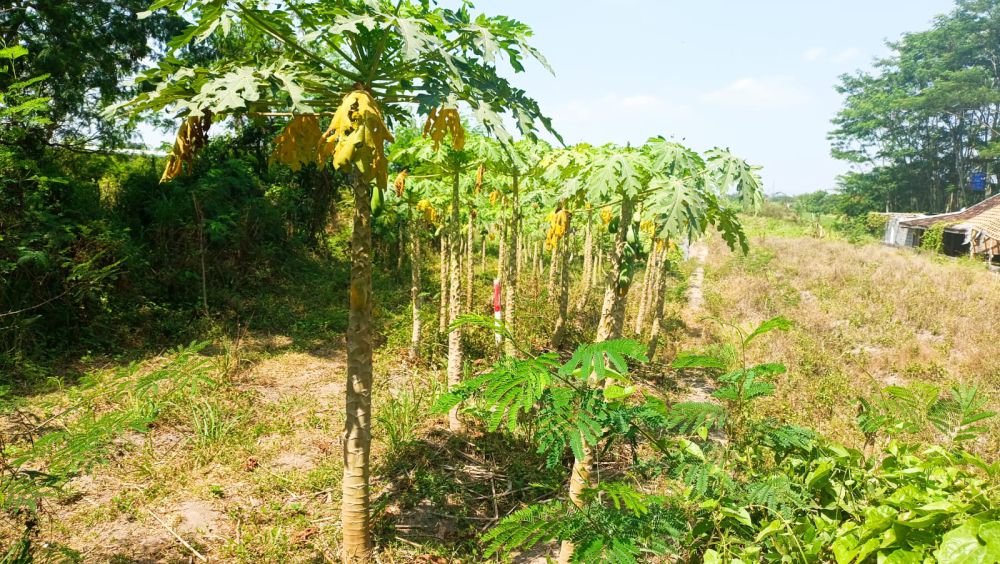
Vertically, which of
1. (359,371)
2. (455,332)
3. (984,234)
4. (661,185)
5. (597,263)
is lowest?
(455,332)

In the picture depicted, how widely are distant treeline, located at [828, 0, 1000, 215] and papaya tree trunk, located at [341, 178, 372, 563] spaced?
50.4 m

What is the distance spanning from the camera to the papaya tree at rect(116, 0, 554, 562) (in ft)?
8.61

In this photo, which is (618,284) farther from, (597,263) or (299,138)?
(597,263)

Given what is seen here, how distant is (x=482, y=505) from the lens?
16.4 ft

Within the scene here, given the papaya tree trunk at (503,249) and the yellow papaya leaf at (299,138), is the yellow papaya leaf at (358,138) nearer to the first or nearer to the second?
the yellow papaya leaf at (299,138)

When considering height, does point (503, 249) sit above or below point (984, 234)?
below

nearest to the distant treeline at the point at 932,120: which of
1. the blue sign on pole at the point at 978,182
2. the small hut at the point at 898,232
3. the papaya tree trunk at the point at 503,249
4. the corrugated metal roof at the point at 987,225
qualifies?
the blue sign on pole at the point at 978,182

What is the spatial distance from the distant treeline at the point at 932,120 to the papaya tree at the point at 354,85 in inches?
1968

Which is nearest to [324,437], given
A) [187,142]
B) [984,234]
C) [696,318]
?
[187,142]

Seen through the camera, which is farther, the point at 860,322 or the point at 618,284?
the point at 860,322

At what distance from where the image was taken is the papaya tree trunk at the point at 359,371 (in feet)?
11.3

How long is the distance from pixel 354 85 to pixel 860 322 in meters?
13.6

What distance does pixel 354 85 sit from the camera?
3.16 metres

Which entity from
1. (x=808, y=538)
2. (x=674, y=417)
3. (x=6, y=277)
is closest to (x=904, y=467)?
(x=808, y=538)
